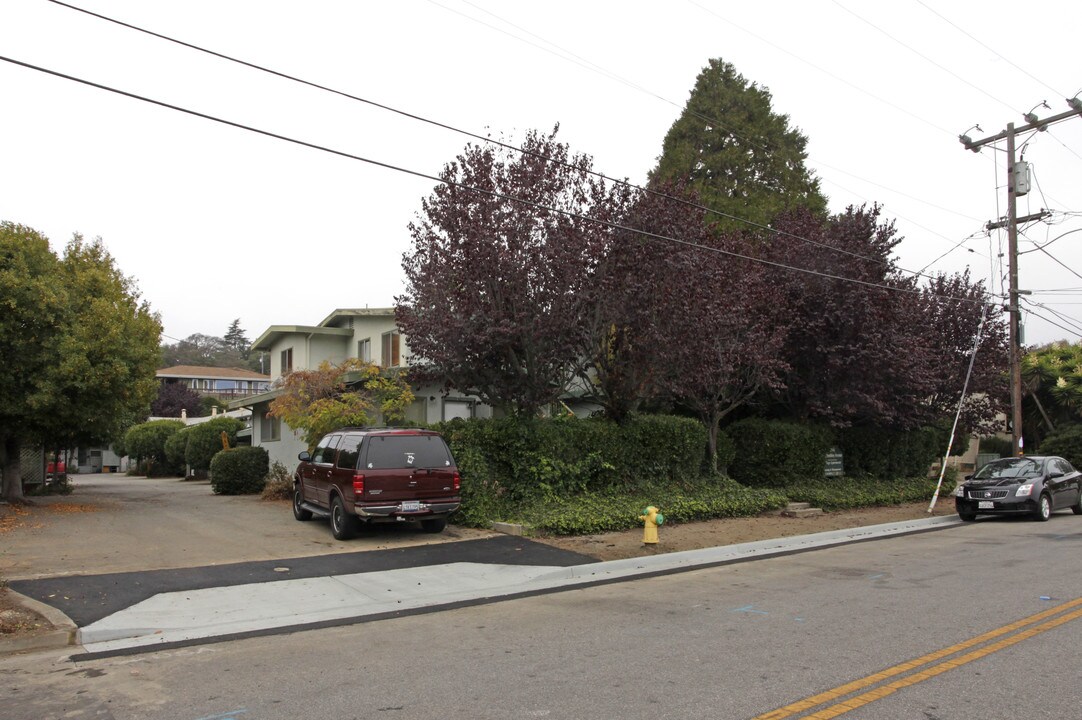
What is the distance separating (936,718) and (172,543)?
11.8m

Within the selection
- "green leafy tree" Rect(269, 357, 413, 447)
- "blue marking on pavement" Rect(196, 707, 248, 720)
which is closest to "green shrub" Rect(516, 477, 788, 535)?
"green leafy tree" Rect(269, 357, 413, 447)

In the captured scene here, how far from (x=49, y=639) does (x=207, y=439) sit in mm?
28021

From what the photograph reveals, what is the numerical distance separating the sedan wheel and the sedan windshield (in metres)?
0.65

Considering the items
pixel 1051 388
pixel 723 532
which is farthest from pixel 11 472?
pixel 1051 388

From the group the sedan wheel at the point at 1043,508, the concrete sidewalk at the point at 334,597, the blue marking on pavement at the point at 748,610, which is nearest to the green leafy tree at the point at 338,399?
the concrete sidewalk at the point at 334,597

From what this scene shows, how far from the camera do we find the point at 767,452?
65.3ft

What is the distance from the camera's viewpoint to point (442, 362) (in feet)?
49.6

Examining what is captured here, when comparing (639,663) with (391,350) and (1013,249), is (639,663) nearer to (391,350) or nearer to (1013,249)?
(391,350)

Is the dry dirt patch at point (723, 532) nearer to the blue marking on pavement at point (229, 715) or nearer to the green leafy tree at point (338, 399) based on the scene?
the green leafy tree at point (338, 399)

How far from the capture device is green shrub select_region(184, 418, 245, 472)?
3259cm

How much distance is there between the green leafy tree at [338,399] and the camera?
684 inches

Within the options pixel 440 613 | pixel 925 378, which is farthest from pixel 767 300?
pixel 440 613

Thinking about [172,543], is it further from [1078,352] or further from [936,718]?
[1078,352]

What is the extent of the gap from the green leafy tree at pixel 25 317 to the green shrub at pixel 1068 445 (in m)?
32.7
